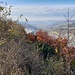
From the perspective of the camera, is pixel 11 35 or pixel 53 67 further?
pixel 11 35

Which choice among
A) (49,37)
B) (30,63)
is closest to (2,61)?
(30,63)

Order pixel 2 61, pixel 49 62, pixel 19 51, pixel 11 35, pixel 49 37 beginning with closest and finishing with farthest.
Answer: pixel 2 61, pixel 19 51, pixel 49 62, pixel 11 35, pixel 49 37

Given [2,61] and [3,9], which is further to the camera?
[3,9]

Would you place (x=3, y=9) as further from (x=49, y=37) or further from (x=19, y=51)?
(x=49, y=37)

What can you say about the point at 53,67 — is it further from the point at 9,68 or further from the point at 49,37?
the point at 49,37

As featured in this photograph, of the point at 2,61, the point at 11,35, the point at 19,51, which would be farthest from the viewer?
the point at 11,35

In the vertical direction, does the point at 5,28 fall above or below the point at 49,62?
above

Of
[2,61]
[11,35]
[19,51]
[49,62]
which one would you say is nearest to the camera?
[2,61]

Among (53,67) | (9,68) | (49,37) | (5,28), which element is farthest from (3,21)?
(49,37)

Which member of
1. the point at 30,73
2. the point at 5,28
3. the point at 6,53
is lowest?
the point at 30,73
